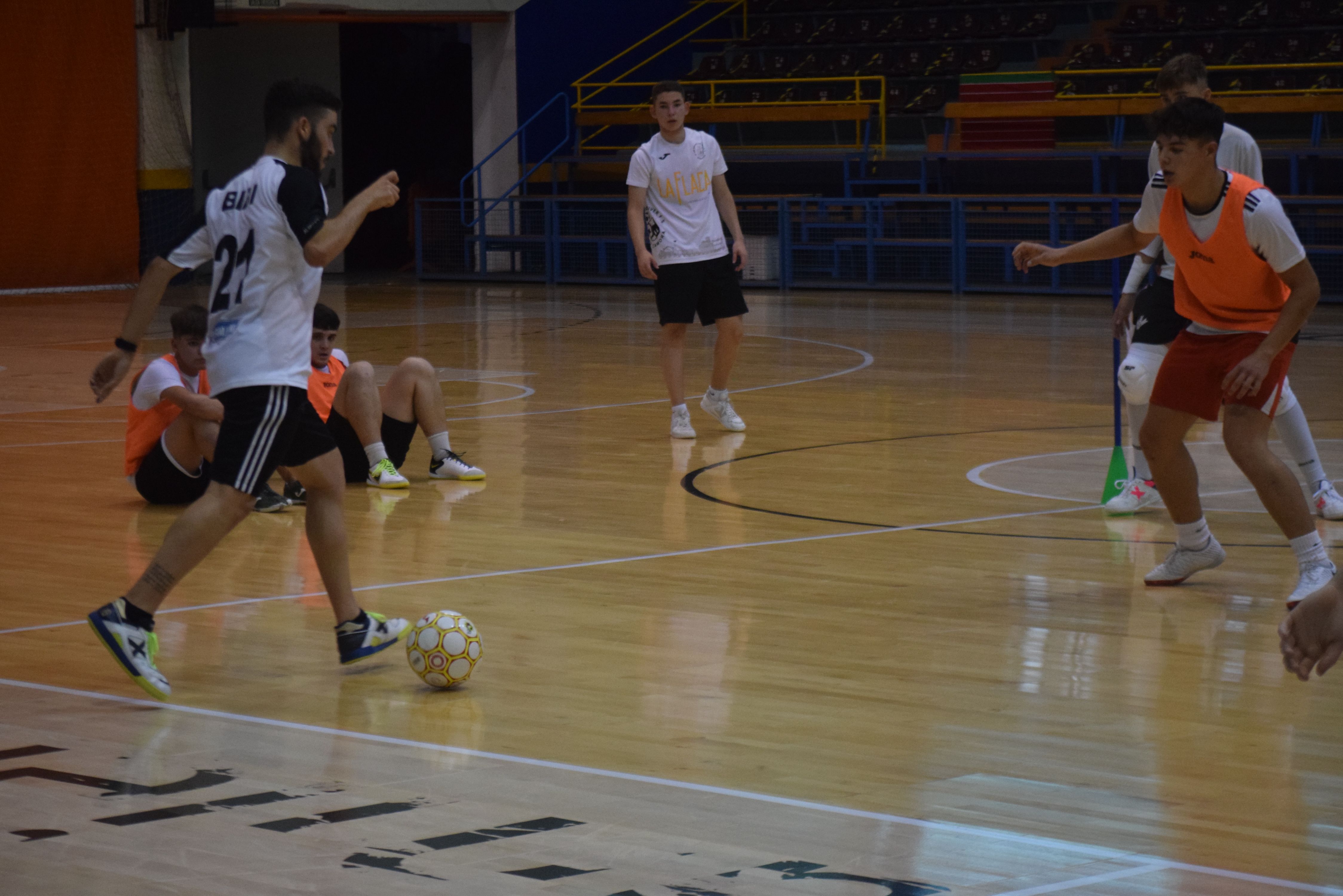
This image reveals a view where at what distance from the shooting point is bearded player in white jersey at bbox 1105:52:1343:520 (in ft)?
21.7

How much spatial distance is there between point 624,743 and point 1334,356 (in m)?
10.6

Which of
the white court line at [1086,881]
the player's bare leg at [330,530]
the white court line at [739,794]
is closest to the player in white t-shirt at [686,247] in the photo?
the player's bare leg at [330,530]

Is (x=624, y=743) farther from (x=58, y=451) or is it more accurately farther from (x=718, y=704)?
(x=58, y=451)

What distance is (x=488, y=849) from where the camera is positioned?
3.51 m

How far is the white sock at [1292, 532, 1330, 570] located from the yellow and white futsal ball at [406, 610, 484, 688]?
258 cm

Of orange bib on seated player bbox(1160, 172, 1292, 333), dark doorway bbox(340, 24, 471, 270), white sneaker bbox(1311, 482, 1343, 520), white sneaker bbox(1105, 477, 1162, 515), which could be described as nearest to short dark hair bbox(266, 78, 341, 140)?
orange bib on seated player bbox(1160, 172, 1292, 333)

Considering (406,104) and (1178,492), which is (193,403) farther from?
(406,104)

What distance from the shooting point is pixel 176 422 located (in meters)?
7.65

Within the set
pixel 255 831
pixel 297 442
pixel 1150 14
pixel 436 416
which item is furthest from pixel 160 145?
pixel 255 831

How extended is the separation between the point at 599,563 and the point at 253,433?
6.28 feet

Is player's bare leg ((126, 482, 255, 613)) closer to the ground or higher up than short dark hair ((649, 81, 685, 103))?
Result: closer to the ground

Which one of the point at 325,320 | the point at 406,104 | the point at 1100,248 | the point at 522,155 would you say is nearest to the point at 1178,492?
the point at 1100,248

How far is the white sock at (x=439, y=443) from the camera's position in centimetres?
866

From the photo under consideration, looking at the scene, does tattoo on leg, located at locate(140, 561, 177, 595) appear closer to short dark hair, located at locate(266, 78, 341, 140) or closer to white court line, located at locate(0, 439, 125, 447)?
short dark hair, located at locate(266, 78, 341, 140)
